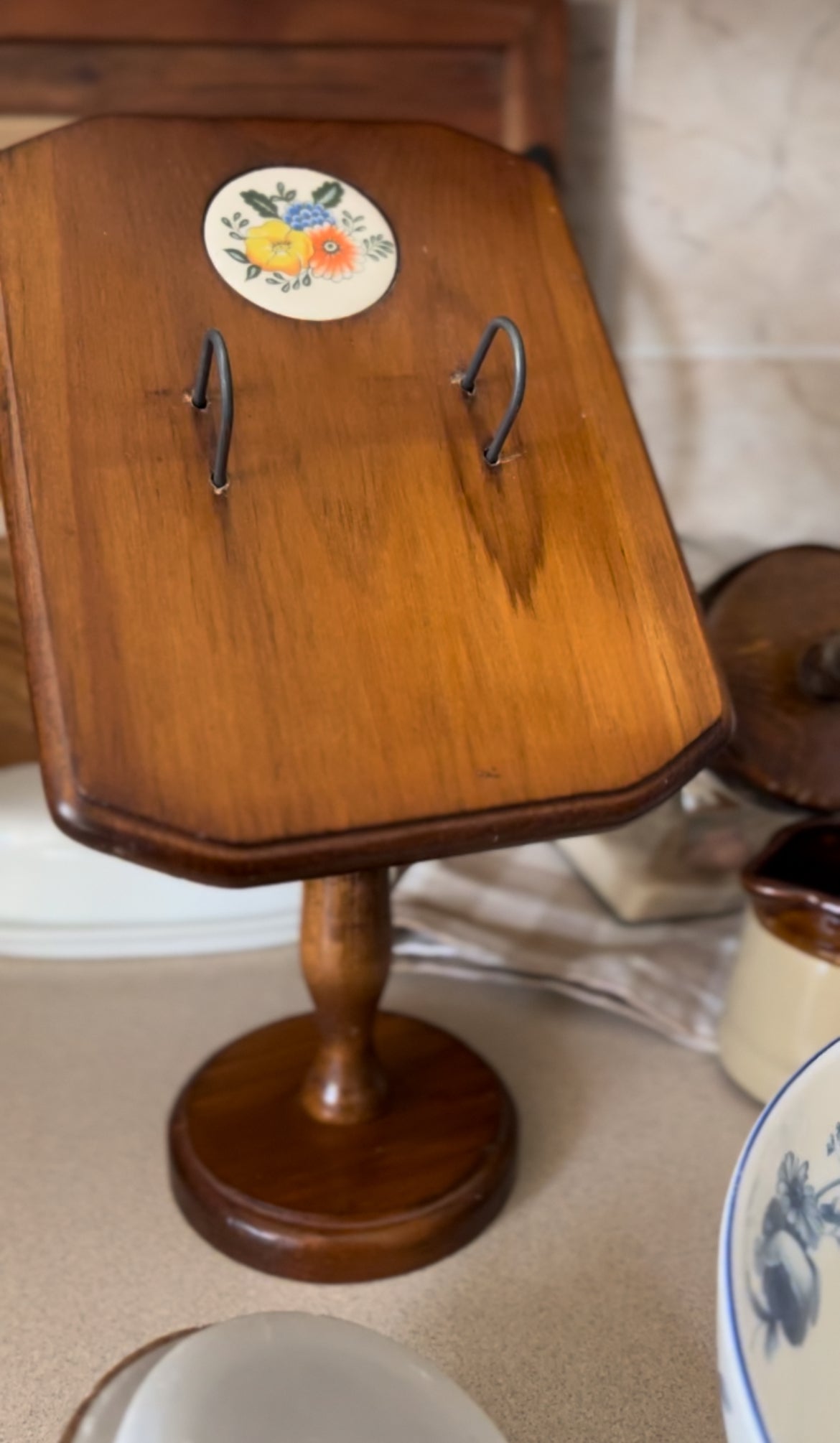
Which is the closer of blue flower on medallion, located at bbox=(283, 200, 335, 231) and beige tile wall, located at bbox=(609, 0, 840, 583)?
blue flower on medallion, located at bbox=(283, 200, 335, 231)

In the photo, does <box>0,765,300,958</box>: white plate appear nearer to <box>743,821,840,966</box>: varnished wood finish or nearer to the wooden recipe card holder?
the wooden recipe card holder

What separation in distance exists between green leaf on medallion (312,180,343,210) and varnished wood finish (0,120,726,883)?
0.01 metres

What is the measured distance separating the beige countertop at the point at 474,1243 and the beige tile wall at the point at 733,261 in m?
0.31

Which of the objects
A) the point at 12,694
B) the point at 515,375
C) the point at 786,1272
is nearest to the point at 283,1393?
the point at 786,1272

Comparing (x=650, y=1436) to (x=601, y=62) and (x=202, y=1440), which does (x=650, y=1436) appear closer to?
(x=202, y=1440)

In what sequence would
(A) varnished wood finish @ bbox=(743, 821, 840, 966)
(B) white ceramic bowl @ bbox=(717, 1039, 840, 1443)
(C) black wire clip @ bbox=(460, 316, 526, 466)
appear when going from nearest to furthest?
(B) white ceramic bowl @ bbox=(717, 1039, 840, 1443) < (C) black wire clip @ bbox=(460, 316, 526, 466) < (A) varnished wood finish @ bbox=(743, 821, 840, 966)

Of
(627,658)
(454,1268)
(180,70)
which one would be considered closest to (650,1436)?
(454,1268)

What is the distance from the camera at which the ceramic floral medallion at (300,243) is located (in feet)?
1.65

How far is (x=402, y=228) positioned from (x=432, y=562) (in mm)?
164

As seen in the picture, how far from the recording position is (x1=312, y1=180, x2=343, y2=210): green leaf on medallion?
527 mm

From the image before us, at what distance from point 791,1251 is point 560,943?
1.07 ft

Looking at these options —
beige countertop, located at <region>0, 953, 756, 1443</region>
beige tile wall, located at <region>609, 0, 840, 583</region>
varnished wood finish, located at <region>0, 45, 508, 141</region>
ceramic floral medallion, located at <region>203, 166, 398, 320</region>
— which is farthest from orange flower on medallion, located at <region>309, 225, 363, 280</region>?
beige countertop, located at <region>0, 953, 756, 1443</region>

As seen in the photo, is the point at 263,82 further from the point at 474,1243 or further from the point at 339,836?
the point at 474,1243

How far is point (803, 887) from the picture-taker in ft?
1.94
